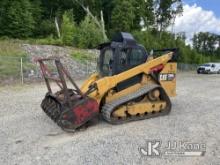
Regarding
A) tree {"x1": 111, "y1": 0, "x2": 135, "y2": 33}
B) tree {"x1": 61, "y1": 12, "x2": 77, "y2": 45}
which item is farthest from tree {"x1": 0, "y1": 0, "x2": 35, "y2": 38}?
tree {"x1": 111, "y1": 0, "x2": 135, "y2": 33}

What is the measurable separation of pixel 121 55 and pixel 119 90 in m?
0.91

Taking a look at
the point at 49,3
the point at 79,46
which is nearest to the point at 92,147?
the point at 79,46

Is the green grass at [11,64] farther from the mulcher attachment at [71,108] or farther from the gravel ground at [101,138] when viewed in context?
the mulcher attachment at [71,108]

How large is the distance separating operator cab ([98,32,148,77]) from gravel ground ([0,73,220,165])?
148cm

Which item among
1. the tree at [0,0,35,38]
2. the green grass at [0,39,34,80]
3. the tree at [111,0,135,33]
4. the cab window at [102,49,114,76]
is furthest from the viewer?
the tree at [111,0,135,33]

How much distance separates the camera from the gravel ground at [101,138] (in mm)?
5637

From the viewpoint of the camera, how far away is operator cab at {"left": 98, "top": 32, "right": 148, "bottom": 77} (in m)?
8.38

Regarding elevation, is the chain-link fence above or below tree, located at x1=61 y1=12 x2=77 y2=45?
below

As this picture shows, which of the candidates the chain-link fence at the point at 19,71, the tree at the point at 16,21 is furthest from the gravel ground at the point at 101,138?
the tree at the point at 16,21

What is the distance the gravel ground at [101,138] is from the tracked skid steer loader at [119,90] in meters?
0.30

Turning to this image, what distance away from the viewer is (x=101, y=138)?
6.79 meters

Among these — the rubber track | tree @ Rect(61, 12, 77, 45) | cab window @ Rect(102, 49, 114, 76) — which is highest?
tree @ Rect(61, 12, 77, 45)

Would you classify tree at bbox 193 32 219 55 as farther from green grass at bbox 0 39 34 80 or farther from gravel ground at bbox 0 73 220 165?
gravel ground at bbox 0 73 220 165

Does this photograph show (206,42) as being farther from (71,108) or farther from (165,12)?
(71,108)
